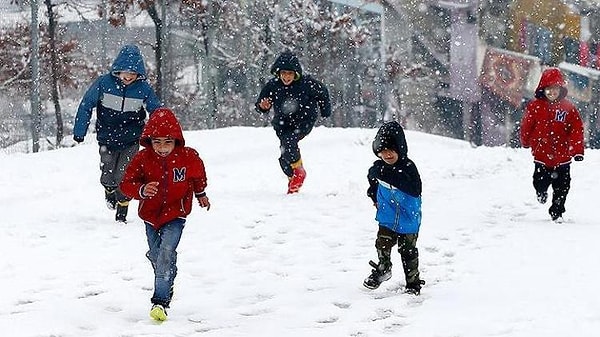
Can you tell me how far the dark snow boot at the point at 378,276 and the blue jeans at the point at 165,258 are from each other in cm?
152

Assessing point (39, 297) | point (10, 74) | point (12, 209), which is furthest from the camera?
point (10, 74)

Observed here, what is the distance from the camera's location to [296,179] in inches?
420

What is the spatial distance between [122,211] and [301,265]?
274cm

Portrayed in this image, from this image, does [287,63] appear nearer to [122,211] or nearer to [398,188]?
[122,211]

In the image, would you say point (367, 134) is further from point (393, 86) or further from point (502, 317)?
point (393, 86)

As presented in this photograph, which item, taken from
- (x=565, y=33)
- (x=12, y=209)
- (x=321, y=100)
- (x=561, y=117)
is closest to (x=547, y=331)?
(x=561, y=117)

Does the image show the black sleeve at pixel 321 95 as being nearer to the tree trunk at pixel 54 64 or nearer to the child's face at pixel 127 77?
the child's face at pixel 127 77

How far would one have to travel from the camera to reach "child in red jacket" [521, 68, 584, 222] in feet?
28.7

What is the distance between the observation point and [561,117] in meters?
8.87

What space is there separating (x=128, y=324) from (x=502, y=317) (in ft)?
8.07

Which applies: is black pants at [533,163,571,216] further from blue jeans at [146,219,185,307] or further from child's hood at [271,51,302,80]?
blue jeans at [146,219,185,307]

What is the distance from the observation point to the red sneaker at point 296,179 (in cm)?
1057

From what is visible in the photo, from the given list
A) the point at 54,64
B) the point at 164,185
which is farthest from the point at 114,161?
the point at 54,64

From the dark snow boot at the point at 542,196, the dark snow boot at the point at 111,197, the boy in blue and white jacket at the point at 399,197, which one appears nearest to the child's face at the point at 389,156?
the boy in blue and white jacket at the point at 399,197
